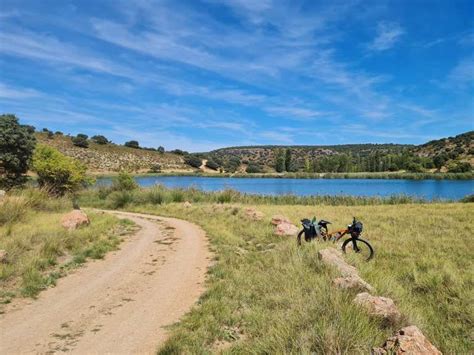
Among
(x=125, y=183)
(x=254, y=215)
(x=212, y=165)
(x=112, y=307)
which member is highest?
(x=212, y=165)

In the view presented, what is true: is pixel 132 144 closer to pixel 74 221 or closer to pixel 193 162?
pixel 193 162

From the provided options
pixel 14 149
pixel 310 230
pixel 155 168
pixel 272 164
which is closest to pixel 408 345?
pixel 310 230

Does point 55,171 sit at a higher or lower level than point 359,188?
higher

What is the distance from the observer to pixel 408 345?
13.0 ft

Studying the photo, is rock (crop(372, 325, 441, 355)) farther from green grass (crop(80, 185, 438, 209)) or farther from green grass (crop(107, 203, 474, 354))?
green grass (crop(80, 185, 438, 209))

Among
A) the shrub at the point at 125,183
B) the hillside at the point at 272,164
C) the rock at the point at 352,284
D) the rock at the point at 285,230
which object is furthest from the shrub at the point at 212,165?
the rock at the point at 352,284

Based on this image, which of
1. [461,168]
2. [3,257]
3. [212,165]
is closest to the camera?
[3,257]

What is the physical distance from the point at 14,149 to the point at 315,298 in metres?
22.7

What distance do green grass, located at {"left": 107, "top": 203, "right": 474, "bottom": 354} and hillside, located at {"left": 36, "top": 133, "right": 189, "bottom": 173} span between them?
71.9 meters

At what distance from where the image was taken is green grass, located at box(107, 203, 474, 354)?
15.6 ft

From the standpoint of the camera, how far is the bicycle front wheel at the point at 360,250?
9.62 m

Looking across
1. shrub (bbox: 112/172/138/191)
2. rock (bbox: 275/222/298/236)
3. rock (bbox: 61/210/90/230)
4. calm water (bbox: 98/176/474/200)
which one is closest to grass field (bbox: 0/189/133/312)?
rock (bbox: 61/210/90/230)

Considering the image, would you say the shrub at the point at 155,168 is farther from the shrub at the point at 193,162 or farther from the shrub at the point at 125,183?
the shrub at the point at 125,183

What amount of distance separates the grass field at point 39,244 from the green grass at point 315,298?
3397mm
